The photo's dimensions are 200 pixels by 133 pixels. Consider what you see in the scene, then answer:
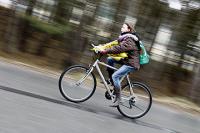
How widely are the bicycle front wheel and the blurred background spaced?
486cm

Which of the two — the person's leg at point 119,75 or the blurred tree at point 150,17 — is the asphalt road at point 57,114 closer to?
the person's leg at point 119,75

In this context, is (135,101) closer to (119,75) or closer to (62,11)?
(119,75)

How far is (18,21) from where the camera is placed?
51.5 ft

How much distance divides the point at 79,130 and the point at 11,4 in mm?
7933

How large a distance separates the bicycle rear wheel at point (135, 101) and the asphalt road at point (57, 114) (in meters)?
0.15

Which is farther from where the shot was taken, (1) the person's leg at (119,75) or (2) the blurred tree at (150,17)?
(2) the blurred tree at (150,17)

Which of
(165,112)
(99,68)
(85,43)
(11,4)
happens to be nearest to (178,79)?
(85,43)

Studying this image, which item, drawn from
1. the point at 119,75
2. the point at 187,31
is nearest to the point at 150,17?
the point at 187,31

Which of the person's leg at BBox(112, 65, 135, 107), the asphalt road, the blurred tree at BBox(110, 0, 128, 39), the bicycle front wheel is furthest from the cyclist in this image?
the blurred tree at BBox(110, 0, 128, 39)

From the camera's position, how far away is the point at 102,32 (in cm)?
1527

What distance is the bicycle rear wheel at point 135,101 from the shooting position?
1036 centimetres

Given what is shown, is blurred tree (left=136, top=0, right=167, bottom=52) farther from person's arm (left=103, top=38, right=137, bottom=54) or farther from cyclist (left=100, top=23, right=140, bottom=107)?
person's arm (left=103, top=38, right=137, bottom=54)

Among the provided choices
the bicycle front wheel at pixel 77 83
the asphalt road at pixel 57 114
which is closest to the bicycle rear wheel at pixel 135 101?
Result: the asphalt road at pixel 57 114

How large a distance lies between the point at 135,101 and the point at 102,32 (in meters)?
5.15
